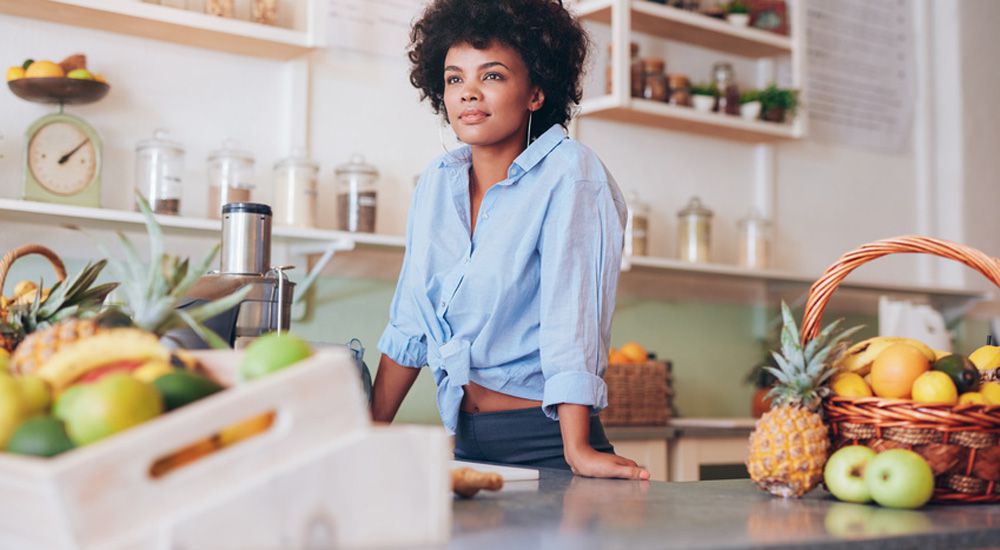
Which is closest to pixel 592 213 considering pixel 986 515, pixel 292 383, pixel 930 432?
pixel 930 432

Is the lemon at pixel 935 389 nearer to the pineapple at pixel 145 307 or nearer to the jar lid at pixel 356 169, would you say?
the pineapple at pixel 145 307

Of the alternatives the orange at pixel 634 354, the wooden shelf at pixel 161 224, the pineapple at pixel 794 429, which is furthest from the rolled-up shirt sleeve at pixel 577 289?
the orange at pixel 634 354

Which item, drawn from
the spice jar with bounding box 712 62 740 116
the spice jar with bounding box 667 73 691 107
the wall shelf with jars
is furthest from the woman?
the spice jar with bounding box 712 62 740 116

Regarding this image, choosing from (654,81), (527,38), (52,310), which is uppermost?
(654,81)

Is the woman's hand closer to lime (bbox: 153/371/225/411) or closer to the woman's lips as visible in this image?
the woman's lips

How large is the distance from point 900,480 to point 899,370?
16 cm

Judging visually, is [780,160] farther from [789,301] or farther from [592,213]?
[592,213]

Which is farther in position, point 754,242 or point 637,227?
point 754,242

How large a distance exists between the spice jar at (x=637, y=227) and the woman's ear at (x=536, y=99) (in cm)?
153

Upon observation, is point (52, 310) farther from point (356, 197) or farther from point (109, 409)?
point (356, 197)

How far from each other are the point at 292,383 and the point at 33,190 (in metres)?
1.91

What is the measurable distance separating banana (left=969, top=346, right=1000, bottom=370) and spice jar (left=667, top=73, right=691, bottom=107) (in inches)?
82.8

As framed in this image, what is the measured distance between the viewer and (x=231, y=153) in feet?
8.89

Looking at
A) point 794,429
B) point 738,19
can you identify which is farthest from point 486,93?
point 738,19
